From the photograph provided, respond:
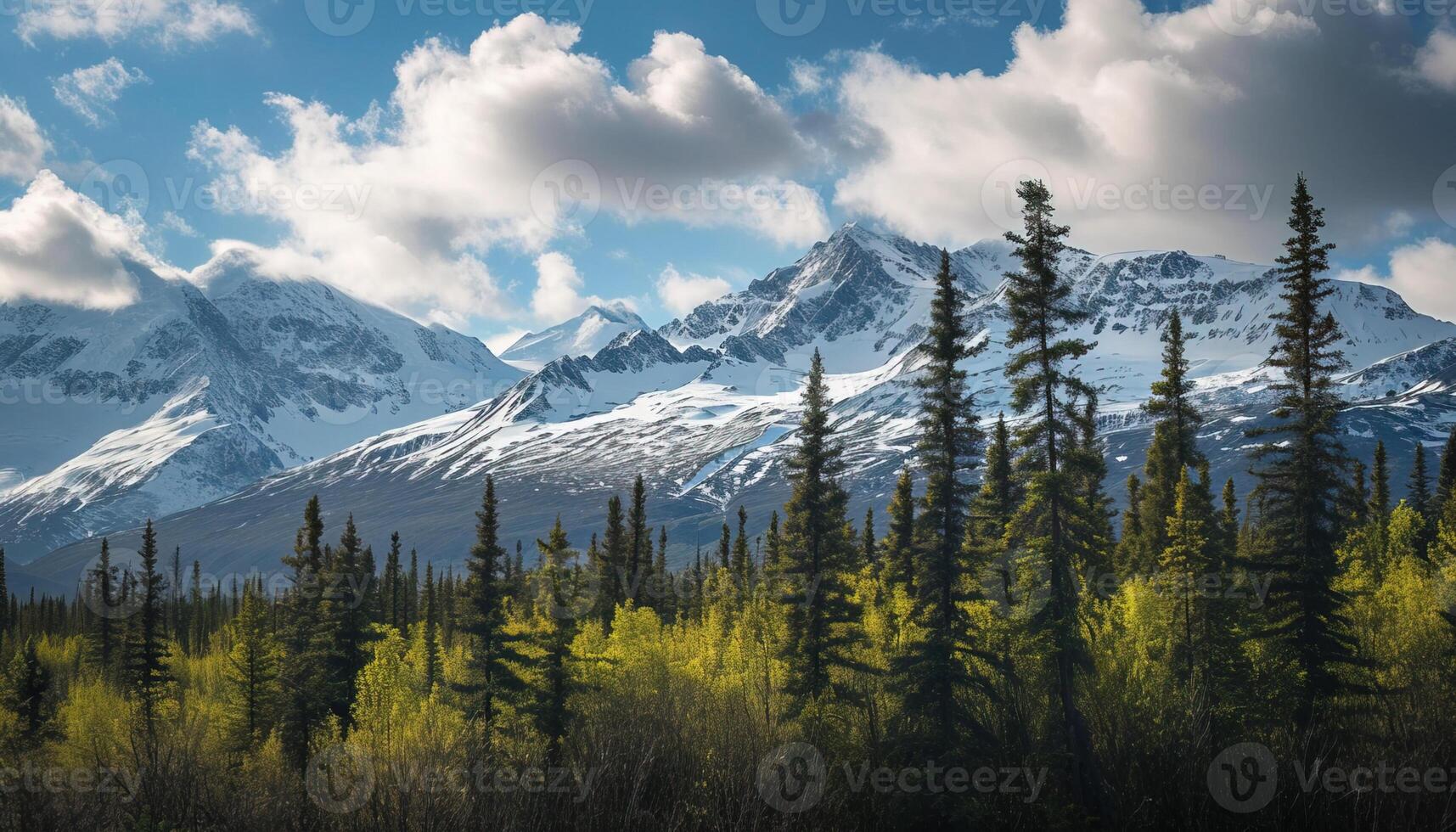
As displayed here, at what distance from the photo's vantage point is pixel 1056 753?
1498 cm

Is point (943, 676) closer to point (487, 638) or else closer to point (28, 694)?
point (487, 638)

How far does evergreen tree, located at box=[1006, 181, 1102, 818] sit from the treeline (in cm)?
10

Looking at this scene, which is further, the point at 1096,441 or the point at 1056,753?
the point at 1096,441

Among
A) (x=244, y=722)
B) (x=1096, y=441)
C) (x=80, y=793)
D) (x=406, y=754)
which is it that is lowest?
(x=244, y=722)

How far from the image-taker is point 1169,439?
3662 centimetres

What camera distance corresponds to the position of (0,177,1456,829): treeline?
9.98 metres

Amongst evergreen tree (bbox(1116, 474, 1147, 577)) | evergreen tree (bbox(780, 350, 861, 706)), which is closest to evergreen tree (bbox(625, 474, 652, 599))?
evergreen tree (bbox(780, 350, 861, 706))

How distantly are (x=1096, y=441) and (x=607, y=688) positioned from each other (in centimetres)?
1966

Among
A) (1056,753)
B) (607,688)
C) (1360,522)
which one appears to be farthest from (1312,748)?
(1360,522)

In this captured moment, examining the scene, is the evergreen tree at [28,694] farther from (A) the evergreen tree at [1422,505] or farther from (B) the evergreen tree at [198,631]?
(A) the evergreen tree at [1422,505]

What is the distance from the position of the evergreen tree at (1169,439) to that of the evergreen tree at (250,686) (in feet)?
135

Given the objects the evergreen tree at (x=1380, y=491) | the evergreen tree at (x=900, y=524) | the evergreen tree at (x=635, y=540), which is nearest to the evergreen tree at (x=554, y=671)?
the evergreen tree at (x=900, y=524)

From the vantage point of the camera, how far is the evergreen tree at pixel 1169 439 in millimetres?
36000

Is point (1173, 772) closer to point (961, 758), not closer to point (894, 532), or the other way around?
point (961, 758)
